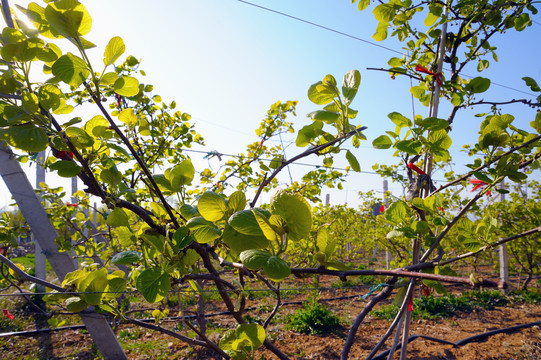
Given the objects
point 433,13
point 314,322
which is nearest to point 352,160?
point 433,13

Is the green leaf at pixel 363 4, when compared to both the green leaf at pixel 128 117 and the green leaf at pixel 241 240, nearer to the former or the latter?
the green leaf at pixel 128 117

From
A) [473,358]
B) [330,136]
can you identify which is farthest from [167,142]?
[473,358]

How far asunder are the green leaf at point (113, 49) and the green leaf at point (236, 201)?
1.01ft

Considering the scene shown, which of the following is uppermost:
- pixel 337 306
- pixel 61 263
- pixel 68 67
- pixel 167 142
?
pixel 167 142

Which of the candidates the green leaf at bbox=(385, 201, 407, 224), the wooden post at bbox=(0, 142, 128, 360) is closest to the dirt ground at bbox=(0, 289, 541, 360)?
the wooden post at bbox=(0, 142, 128, 360)

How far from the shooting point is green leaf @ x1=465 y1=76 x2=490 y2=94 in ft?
3.32

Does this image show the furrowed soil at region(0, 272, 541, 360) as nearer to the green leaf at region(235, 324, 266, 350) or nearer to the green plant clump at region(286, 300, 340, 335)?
the green plant clump at region(286, 300, 340, 335)

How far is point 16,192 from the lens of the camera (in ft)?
6.38

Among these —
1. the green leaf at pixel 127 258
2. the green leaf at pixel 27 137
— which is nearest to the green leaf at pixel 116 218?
the green leaf at pixel 127 258

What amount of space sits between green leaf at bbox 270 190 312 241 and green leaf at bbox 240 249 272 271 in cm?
5

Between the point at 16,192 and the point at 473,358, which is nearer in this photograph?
the point at 16,192

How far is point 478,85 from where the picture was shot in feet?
3.35

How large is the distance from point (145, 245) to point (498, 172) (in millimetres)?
932

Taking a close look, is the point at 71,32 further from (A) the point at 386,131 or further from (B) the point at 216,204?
(A) the point at 386,131
